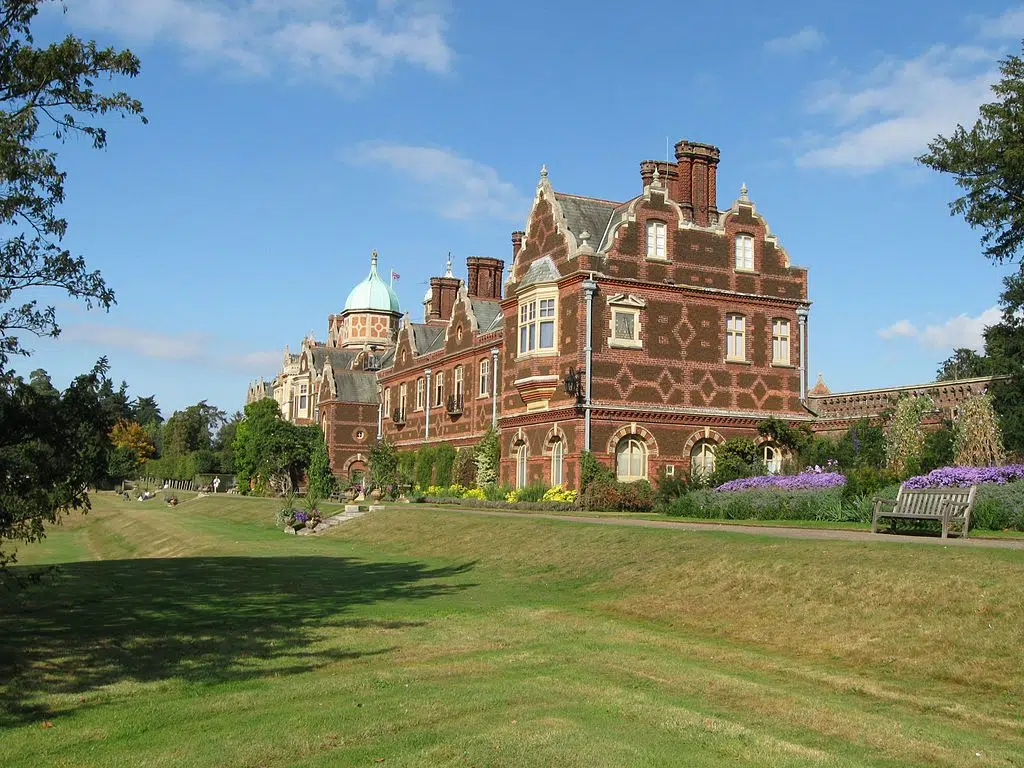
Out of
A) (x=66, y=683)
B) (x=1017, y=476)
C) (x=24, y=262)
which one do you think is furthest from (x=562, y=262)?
(x=66, y=683)

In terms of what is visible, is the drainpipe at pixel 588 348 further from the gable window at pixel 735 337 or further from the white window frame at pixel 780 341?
the white window frame at pixel 780 341

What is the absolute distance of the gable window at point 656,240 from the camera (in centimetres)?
3550

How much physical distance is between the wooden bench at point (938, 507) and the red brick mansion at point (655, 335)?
614 inches

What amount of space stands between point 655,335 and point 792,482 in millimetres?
9695

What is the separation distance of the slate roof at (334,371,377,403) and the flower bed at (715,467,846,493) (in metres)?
41.1

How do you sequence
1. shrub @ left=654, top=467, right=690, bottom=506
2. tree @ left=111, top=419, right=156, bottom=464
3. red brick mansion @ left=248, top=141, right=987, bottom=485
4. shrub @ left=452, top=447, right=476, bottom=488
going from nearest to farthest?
1. shrub @ left=654, top=467, right=690, bottom=506
2. red brick mansion @ left=248, top=141, right=987, bottom=485
3. shrub @ left=452, top=447, right=476, bottom=488
4. tree @ left=111, top=419, right=156, bottom=464

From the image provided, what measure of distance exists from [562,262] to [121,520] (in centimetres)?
2647

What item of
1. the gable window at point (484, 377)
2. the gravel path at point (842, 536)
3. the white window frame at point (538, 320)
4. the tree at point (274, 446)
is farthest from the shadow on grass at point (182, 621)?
the tree at point (274, 446)

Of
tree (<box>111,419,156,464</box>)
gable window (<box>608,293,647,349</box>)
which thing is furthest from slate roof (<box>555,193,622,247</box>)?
tree (<box>111,419,156,464</box>)

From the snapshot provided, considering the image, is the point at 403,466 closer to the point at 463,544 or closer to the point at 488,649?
the point at 463,544

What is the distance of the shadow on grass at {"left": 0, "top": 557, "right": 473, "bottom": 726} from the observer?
34.7 ft

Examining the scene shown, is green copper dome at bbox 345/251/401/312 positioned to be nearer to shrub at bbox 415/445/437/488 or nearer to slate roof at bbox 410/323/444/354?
slate roof at bbox 410/323/444/354

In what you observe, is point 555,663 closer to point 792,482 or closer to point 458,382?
point 792,482

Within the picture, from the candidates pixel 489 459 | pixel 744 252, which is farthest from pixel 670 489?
pixel 489 459
